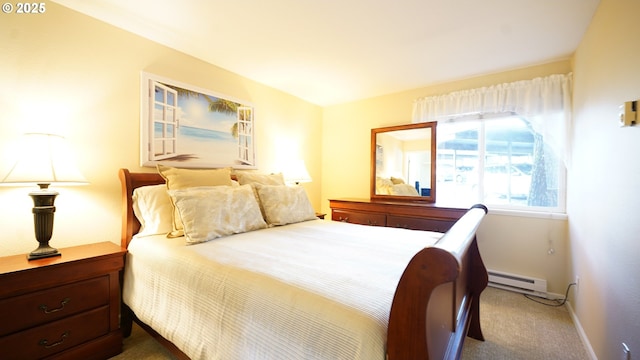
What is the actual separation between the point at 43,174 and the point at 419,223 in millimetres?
3031

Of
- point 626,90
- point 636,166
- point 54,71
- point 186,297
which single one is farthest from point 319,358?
point 54,71

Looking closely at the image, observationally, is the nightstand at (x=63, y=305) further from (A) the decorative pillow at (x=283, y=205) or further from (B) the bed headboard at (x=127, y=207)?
(A) the decorative pillow at (x=283, y=205)

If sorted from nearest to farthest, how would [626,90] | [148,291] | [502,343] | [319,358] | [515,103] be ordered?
[319,358] < [626,90] < [148,291] < [502,343] < [515,103]

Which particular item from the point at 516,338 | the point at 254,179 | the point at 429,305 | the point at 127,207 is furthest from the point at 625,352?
the point at 127,207

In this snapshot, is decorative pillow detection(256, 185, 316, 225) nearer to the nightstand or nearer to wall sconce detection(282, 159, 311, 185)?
wall sconce detection(282, 159, 311, 185)

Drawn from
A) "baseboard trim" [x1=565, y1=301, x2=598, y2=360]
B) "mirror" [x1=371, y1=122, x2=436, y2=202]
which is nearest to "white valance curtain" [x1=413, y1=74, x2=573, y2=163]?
"mirror" [x1=371, y1=122, x2=436, y2=202]

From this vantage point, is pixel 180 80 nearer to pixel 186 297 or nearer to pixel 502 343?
pixel 186 297

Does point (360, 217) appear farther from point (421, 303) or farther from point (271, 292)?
point (421, 303)

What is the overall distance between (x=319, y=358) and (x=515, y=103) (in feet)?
10.2

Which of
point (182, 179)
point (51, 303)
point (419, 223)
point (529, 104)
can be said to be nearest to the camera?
point (51, 303)

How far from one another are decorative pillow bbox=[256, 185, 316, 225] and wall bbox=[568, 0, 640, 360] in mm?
2103

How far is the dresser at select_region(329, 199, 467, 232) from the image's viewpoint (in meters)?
2.64

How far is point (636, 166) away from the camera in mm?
1178

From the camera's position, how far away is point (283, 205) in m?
2.41
